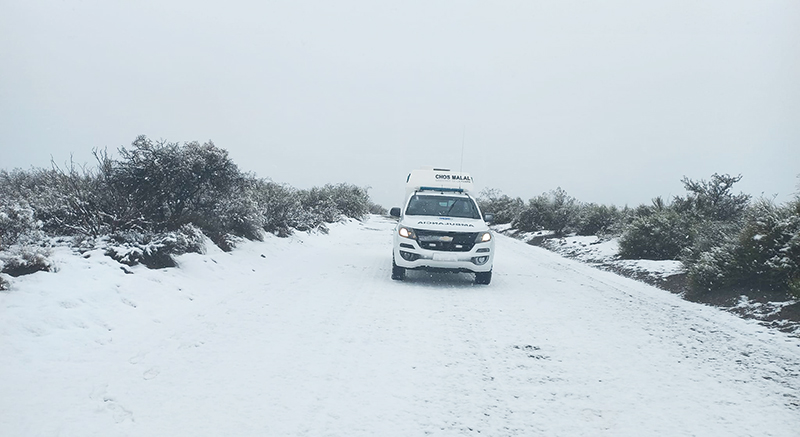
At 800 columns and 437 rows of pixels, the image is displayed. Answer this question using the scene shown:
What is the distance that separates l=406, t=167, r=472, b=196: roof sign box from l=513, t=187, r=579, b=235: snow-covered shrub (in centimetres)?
1306

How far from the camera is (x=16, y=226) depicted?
7.66 metres

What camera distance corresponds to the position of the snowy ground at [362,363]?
12.9 feet

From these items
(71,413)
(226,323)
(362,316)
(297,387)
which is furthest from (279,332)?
(71,413)

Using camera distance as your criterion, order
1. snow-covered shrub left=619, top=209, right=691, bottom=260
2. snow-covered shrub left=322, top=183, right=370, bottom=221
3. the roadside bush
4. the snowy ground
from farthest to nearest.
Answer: snow-covered shrub left=322, top=183, right=370, bottom=221 → snow-covered shrub left=619, top=209, right=691, bottom=260 → the roadside bush → the snowy ground

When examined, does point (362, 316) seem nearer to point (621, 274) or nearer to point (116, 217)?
point (116, 217)

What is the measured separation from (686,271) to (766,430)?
8578 mm

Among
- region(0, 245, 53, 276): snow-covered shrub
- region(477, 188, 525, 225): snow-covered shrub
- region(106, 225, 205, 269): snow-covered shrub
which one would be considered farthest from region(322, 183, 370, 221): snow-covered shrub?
region(0, 245, 53, 276): snow-covered shrub

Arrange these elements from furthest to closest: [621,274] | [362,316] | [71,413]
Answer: [621,274], [362,316], [71,413]

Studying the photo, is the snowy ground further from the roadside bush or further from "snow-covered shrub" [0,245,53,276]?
the roadside bush

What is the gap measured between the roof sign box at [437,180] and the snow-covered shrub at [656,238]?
17.8 ft

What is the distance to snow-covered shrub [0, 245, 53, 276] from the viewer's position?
622 centimetres

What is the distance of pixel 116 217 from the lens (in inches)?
358

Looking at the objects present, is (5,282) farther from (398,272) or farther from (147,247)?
(398,272)

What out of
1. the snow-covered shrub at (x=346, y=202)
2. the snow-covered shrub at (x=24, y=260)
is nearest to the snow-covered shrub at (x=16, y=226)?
the snow-covered shrub at (x=24, y=260)
